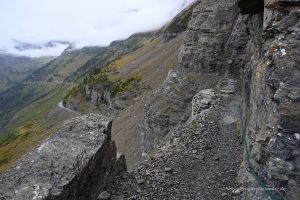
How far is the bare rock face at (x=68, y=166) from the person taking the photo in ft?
45.4

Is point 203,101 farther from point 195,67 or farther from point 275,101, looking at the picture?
point 275,101

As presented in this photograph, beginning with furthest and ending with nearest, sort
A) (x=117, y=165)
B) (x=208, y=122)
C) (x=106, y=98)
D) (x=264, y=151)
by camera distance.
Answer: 1. (x=106, y=98)
2. (x=208, y=122)
3. (x=117, y=165)
4. (x=264, y=151)

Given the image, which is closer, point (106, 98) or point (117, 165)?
point (117, 165)

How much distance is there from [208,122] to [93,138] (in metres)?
10.9

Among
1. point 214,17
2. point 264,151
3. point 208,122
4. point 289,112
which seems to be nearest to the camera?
point 289,112

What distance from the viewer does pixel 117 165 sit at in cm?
1919

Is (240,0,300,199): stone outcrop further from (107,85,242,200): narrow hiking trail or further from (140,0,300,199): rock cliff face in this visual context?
(107,85,242,200): narrow hiking trail

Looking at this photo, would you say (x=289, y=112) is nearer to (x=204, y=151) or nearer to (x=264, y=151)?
(x=264, y=151)

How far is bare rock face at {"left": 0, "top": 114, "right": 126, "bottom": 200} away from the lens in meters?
13.9

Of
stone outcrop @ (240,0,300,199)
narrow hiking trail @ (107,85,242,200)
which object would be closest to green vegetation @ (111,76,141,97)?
narrow hiking trail @ (107,85,242,200)

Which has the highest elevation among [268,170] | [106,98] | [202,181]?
[268,170]

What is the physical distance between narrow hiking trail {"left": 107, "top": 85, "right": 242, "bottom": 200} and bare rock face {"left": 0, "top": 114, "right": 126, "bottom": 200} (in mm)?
1695

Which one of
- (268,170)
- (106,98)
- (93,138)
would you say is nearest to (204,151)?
(93,138)

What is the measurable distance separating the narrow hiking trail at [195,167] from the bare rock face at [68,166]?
1695 millimetres
